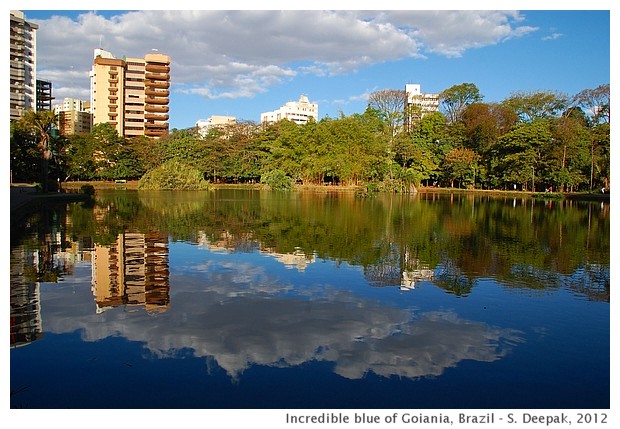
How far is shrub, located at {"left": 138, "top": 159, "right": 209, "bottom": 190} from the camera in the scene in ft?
138

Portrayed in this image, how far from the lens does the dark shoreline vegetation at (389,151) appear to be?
140 feet

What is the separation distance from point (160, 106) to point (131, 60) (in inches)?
299

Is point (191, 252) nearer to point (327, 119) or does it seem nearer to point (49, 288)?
point (49, 288)

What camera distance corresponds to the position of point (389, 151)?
48.2 m

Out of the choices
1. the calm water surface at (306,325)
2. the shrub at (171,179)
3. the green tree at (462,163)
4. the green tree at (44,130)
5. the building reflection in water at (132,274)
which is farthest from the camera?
the green tree at (462,163)

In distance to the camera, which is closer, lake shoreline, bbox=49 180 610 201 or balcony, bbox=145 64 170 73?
lake shoreline, bbox=49 180 610 201

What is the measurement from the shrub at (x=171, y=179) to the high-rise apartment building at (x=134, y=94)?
3092cm

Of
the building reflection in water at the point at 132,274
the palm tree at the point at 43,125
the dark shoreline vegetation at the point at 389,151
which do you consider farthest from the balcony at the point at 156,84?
the building reflection in water at the point at 132,274

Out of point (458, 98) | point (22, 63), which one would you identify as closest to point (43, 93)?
point (22, 63)

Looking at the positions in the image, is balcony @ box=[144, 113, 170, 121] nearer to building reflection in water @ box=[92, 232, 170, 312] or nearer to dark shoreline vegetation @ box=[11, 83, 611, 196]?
dark shoreline vegetation @ box=[11, 83, 611, 196]

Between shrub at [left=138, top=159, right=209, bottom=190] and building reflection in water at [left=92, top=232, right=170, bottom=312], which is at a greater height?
shrub at [left=138, top=159, right=209, bottom=190]

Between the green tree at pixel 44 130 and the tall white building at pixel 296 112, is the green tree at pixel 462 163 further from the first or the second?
the tall white building at pixel 296 112

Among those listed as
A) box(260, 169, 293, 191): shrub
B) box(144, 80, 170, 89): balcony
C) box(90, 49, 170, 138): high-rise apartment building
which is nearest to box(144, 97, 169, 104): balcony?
box(90, 49, 170, 138): high-rise apartment building

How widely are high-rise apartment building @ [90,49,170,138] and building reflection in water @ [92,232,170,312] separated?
209 ft
